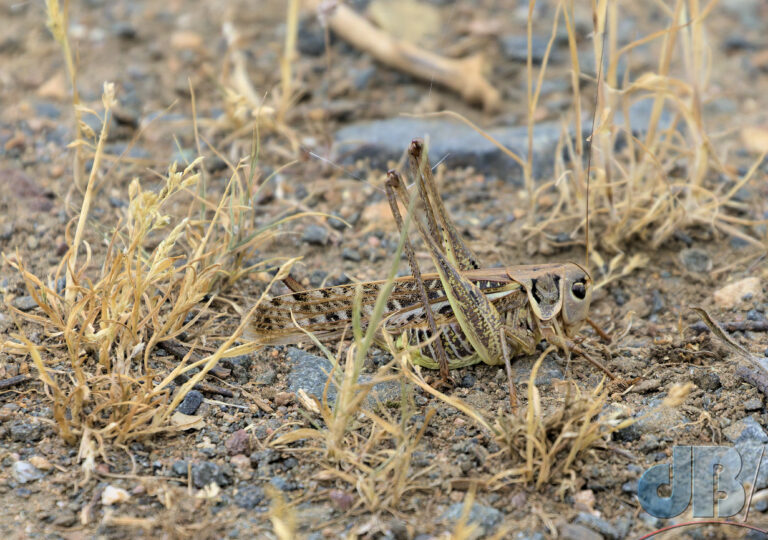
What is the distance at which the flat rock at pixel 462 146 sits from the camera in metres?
3.47

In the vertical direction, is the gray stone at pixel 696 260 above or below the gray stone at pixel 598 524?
above

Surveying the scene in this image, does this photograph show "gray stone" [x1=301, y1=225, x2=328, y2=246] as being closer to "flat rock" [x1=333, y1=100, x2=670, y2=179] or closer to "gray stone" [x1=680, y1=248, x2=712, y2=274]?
"flat rock" [x1=333, y1=100, x2=670, y2=179]

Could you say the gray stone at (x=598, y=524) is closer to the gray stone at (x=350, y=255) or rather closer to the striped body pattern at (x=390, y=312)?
the striped body pattern at (x=390, y=312)

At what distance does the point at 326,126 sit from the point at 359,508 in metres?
2.13

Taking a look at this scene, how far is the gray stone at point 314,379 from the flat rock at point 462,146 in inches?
52.2

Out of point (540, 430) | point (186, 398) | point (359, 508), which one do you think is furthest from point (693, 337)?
point (186, 398)

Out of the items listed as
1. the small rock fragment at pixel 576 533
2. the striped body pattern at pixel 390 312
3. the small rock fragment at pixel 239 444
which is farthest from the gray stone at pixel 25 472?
the small rock fragment at pixel 576 533

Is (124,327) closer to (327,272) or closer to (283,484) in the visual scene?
(283,484)

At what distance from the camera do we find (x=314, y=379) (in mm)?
2285

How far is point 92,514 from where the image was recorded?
1.73m

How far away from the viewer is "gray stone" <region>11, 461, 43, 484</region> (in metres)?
1.83

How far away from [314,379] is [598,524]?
93 centimetres

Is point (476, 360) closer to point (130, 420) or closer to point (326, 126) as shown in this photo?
point (130, 420)

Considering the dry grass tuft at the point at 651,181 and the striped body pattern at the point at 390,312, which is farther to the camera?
the dry grass tuft at the point at 651,181
